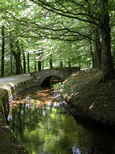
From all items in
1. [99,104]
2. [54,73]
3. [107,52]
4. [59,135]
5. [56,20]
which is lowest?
[59,135]

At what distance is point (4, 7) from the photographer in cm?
434

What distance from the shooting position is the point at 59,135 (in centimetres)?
462

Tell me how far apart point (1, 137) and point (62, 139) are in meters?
2.21

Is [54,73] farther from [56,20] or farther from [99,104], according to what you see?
[99,104]

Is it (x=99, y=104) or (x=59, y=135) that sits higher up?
(x=99, y=104)

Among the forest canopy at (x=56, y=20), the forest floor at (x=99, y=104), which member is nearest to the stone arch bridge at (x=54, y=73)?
the forest canopy at (x=56, y=20)

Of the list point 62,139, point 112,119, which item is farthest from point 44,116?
point 112,119

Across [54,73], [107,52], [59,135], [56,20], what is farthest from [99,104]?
[54,73]

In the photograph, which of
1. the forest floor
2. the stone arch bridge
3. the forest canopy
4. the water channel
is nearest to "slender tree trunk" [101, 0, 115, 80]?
the forest canopy

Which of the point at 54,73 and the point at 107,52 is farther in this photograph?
Answer: the point at 54,73

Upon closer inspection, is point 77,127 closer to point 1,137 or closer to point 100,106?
point 100,106

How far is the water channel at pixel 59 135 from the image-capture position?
12.5ft

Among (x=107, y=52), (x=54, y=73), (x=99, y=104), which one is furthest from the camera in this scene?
(x=54, y=73)

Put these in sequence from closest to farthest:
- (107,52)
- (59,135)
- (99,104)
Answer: (59,135)
(99,104)
(107,52)
